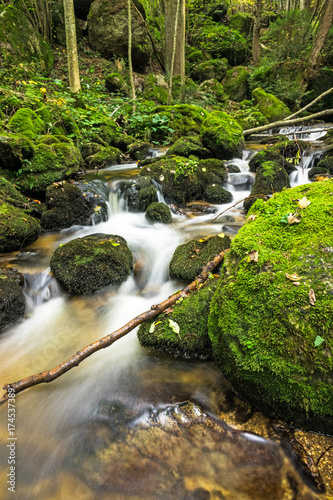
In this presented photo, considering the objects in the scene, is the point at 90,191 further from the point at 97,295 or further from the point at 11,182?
the point at 97,295

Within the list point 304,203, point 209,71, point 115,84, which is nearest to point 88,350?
point 304,203

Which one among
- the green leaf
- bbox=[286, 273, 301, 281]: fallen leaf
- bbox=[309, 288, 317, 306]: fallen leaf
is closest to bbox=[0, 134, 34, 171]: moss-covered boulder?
bbox=[286, 273, 301, 281]: fallen leaf

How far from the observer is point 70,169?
270 inches

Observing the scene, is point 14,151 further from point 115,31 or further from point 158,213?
point 115,31

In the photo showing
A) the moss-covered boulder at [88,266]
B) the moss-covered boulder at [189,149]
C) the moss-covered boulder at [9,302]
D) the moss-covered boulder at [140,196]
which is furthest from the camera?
the moss-covered boulder at [189,149]

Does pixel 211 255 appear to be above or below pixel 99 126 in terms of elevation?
below

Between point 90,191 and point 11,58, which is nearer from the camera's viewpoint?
point 90,191

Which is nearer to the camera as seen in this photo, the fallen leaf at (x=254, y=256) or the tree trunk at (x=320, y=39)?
the fallen leaf at (x=254, y=256)

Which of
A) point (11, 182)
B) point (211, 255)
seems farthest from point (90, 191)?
point (211, 255)

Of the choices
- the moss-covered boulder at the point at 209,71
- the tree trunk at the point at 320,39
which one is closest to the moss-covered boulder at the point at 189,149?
the tree trunk at the point at 320,39

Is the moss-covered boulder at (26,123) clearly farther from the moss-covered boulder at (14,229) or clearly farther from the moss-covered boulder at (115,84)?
the moss-covered boulder at (115,84)

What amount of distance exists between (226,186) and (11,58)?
11973 millimetres

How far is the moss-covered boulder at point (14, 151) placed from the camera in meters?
5.67

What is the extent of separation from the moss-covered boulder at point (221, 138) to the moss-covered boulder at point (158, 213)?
4.33 meters
